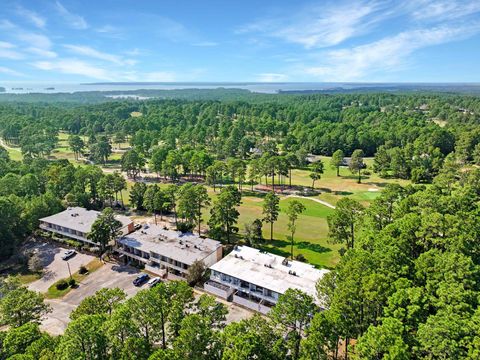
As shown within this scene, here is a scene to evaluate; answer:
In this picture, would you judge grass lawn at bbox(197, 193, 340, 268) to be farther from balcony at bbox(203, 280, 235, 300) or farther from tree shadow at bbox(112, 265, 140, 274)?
tree shadow at bbox(112, 265, 140, 274)

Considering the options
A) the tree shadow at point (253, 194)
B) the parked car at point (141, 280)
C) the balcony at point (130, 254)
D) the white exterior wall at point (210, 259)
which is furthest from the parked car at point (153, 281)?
the tree shadow at point (253, 194)


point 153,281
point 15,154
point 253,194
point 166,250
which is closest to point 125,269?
point 153,281

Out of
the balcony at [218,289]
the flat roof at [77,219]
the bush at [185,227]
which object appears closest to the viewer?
the balcony at [218,289]

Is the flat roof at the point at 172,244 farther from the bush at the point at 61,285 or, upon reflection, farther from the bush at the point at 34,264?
the bush at the point at 34,264

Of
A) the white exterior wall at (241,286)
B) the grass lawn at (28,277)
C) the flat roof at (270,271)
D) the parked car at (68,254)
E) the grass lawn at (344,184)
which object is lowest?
the grass lawn at (344,184)

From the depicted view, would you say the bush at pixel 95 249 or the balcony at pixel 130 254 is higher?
the balcony at pixel 130 254

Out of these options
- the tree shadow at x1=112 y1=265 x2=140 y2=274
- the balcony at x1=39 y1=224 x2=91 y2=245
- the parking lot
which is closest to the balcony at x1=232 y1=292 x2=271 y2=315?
the parking lot

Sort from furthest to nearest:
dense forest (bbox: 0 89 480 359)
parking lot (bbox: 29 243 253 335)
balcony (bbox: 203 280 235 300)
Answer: balcony (bbox: 203 280 235 300), parking lot (bbox: 29 243 253 335), dense forest (bbox: 0 89 480 359)
